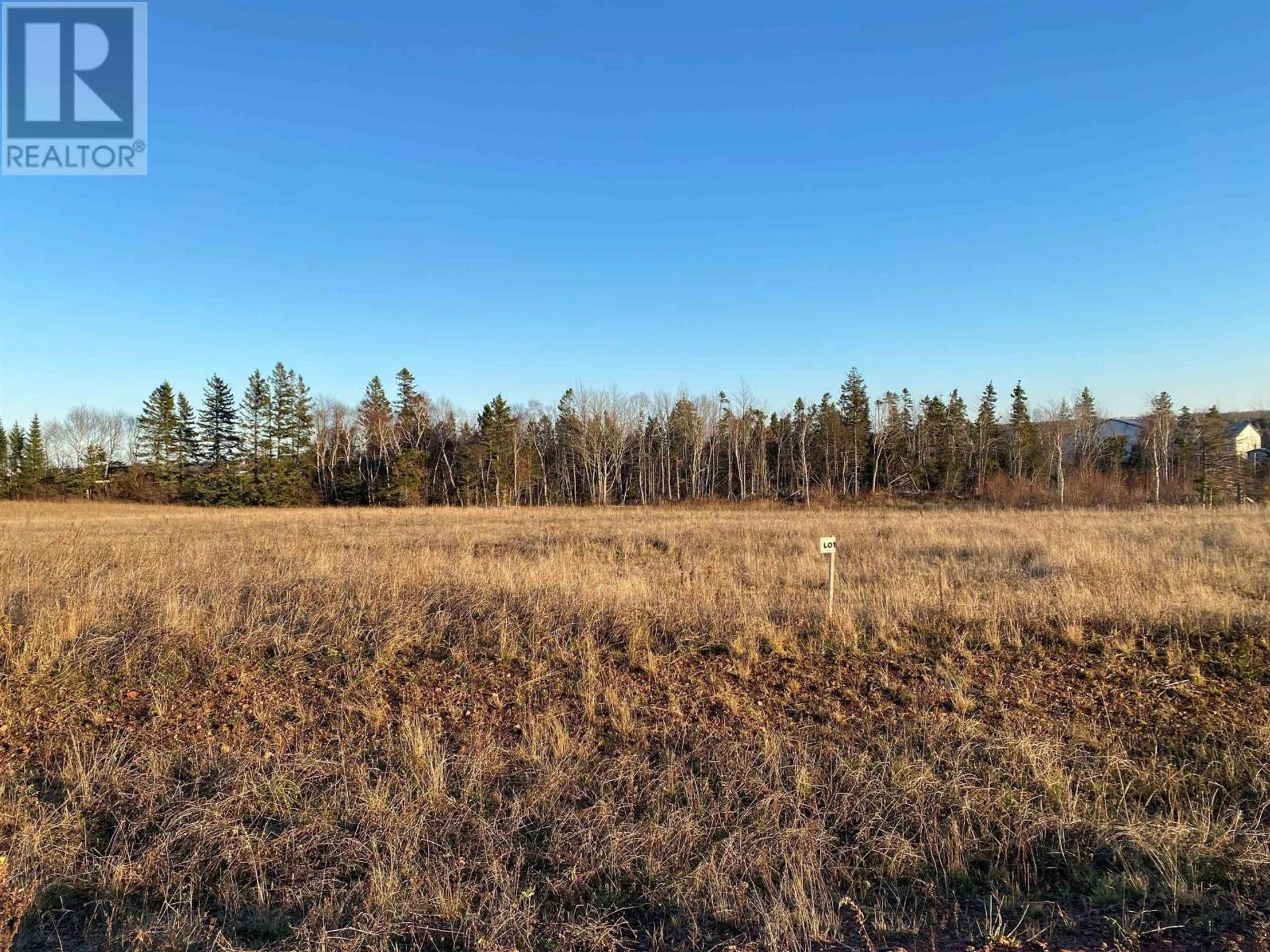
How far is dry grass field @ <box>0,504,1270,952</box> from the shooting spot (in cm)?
305

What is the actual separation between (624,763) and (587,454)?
182 feet

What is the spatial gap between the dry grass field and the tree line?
4870cm

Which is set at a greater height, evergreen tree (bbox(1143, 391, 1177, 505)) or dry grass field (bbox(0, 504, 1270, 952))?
evergreen tree (bbox(1143, 391, 1177, 505))

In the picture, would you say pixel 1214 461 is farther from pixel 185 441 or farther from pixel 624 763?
pixel 185 441

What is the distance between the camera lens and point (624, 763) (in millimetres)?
4355

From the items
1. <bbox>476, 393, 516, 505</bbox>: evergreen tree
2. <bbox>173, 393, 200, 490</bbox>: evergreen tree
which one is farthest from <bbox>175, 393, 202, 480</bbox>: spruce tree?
<bbox>476, 393, 516, 505</bbox>: evergreen tree

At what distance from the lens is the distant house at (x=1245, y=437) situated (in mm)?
56781

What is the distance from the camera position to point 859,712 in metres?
5.11

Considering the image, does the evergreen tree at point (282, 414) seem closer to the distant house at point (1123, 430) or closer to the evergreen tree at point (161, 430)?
the evergreen tree at point (161, 430)

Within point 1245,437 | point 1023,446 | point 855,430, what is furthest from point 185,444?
point 1245,437

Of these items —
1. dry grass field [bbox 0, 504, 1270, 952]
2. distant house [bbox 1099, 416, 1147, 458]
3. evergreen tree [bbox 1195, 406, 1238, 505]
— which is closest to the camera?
dry grass field [bbox 0, 504, 1270, 952]

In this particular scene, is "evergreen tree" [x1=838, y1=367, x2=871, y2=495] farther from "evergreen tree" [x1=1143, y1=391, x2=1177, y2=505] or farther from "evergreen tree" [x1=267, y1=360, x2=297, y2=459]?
"evergreen tree" [x1=267, y1=360, x2=297, y2=459]

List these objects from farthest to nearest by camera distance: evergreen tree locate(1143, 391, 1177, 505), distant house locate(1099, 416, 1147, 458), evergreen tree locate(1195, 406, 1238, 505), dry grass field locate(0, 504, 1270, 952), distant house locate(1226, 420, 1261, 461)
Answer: distant house locate(1099, 416, 1147, 458)
distant house locate(1226, 420, 1261, 461)
evergreen tree locate(1143, 391, 1177, 505)
evergreen tree locate(1195, 406, 1238, 505)
dry grass field locate(0, 504, 1270, 952)

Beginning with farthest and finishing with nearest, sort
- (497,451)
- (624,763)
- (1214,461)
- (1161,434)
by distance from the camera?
(497,451), (1161,434), (1214,461), (624,763)
